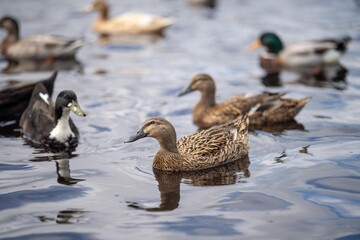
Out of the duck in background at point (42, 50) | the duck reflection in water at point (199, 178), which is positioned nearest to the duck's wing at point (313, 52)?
the duck in background at point (42, 50)

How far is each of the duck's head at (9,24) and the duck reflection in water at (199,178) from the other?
9.41 metres

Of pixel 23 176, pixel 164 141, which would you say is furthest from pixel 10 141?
pixel 164 141

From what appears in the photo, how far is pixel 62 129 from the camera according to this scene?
34.5 ft

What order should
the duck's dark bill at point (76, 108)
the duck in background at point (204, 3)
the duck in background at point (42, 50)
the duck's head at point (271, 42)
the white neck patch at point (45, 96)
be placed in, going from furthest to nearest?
the duck in background at point (204, 3), the duck in background at point (42, 50), the duck's head at point (271, 42), the white neck patch at point (45, 96), the duck's dark bill at point (76, 108)

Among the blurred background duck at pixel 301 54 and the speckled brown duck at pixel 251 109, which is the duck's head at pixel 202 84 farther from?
the blurred background duck at pixel 301 54

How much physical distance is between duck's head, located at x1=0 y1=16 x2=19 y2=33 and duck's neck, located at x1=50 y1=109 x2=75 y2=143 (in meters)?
7.53

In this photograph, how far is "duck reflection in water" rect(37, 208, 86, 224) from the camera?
25.3ft

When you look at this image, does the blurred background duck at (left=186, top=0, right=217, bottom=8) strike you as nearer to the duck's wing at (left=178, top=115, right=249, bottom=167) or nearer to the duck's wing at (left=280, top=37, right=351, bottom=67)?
the duck's wing at (left=280, top=37, right=351, bottom=67)

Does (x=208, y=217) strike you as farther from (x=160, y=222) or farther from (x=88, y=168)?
(x=88, y=168)

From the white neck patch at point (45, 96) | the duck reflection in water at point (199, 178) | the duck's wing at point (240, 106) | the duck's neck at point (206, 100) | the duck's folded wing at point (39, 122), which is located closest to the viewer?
the duck reflection in water at point (199, 178)

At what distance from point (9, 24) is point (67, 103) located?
7790mm

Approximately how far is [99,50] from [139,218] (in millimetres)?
10939

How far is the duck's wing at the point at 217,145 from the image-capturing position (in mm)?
9453

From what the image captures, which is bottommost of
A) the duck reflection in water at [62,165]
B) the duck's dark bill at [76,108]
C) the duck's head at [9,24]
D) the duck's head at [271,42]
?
the duck reflection in water at [62,165]
